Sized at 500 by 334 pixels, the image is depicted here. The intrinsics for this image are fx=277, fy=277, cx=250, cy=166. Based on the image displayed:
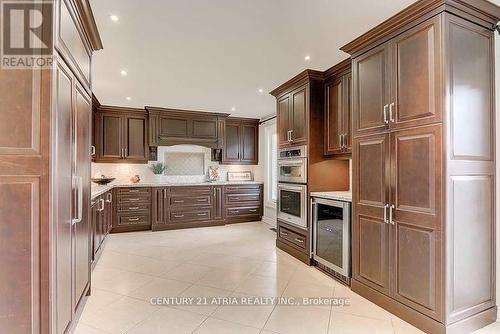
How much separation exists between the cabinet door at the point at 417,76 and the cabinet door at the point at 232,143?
456 centimetres

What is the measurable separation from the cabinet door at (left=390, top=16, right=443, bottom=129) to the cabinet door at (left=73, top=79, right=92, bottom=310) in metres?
2.56

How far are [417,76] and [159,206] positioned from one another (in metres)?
4.88

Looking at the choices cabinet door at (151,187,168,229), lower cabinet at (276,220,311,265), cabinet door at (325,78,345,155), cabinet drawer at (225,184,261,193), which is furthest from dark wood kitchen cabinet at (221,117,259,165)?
cabinet door at (325,78,345,155)

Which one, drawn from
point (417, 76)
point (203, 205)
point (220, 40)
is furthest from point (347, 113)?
point (203, 205)

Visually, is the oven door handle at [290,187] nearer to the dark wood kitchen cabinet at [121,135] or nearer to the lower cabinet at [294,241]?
the lower cabinet at [294,241]

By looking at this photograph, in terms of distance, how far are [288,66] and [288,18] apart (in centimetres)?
111

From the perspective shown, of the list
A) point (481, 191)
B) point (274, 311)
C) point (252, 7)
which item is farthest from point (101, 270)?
→ point (481, 191)

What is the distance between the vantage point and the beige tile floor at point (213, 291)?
219 cm

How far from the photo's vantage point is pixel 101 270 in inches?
133

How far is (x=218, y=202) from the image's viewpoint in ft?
20.1

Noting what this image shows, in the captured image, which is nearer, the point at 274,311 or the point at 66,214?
the point at 66,214

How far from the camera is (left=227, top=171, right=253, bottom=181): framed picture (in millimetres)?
6828

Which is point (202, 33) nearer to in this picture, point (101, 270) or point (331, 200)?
point (331, 200)

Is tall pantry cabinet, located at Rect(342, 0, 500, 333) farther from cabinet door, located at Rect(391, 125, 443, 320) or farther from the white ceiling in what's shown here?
the white ceiling
